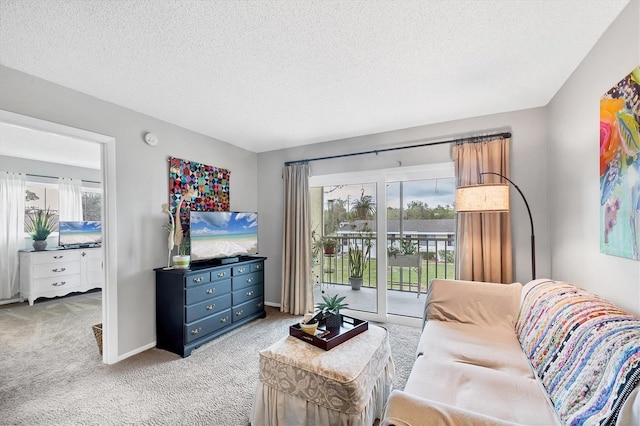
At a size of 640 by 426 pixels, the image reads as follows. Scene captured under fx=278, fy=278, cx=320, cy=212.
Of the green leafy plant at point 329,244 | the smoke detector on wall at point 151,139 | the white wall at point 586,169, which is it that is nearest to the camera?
the white wall at point 586,169

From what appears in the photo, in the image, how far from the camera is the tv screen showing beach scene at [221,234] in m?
3.08

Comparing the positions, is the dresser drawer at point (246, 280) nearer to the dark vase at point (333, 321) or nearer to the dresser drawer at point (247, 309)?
the dresser drawer at point (247, 309)

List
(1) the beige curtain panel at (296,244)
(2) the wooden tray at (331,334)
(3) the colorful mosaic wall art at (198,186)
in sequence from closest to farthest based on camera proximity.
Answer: (2) the wooden tray at (331,334), (3) the colorful mosaic wall art at (198,186), (1) the beige curtain panel at (296,244)

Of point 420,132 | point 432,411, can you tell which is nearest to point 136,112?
point 420,132

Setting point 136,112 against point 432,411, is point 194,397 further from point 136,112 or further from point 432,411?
point 136,112

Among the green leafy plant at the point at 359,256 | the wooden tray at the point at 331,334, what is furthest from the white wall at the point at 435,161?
the wooden tray at the point at 331,334

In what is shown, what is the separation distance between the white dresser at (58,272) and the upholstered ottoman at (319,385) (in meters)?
3.82

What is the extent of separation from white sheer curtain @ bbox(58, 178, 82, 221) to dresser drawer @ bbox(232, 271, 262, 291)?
14.3 feet

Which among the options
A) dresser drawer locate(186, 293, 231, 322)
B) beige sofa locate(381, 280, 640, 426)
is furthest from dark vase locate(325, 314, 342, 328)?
dresser drawer locate(186, 293, 231, 322)

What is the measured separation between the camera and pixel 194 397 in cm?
208

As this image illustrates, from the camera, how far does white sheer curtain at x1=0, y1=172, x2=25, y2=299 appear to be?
4445 mm

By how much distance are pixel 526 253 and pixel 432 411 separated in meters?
2.42

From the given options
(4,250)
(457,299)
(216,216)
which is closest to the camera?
(457,299)

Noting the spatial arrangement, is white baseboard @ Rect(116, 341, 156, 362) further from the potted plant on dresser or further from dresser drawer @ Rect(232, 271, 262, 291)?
the potted plant on dresser
